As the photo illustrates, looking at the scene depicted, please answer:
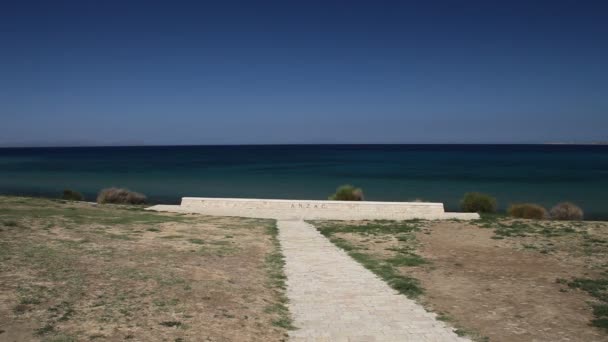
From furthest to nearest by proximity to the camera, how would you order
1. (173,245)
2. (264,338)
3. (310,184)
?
(310,184)
(173,245)
(264,338)

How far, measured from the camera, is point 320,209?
70.8ft

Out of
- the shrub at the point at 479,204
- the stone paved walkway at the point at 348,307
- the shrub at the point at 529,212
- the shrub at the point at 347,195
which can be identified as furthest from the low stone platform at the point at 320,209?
the stone paved walkway at the point at 348,307

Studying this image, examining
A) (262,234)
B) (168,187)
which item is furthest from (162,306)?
(168,187)

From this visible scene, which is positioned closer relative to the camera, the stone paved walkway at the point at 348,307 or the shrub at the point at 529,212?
the stone paved walkway at the point at 348,307

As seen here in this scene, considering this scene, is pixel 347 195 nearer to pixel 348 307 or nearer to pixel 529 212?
pixel 529 212

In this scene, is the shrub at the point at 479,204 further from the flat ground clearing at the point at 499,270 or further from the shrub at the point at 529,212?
the flat ground clearing at the point at 499,270

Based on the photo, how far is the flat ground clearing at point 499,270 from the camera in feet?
23.9

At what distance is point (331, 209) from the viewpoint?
70.4 feet

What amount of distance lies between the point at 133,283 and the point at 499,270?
8544 mm

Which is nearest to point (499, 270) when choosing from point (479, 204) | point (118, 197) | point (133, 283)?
point (133, 283)

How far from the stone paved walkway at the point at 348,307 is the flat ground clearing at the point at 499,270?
0.42m

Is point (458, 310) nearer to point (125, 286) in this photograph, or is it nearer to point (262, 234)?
point (125, 286)

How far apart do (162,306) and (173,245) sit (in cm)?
536

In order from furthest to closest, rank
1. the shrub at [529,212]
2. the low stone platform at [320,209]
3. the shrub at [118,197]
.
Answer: the shrub at [118,197] → the shrub at [529,212] → the low stone platform at [320,209]
